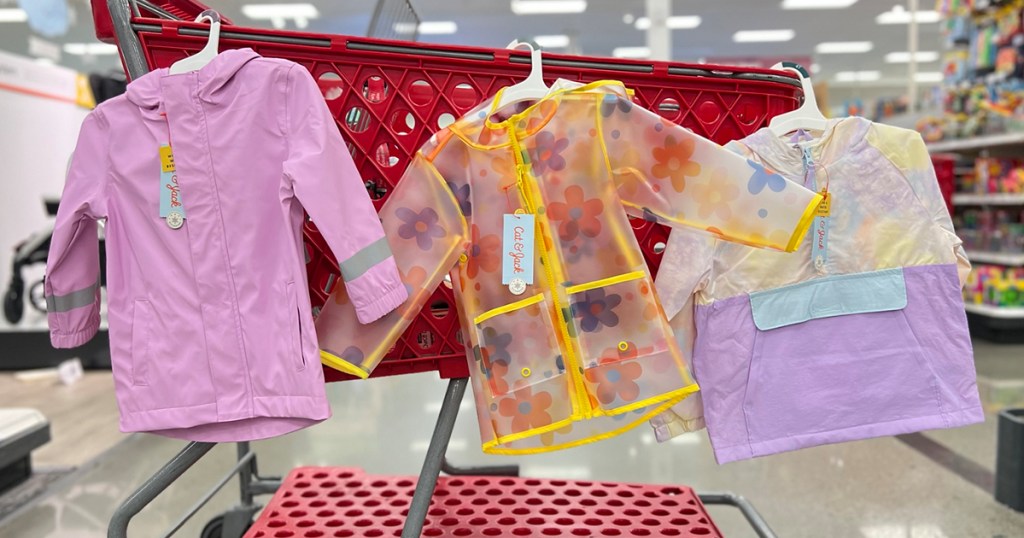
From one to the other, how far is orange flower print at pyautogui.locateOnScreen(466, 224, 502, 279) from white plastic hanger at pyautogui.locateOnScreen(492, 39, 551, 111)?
0.76ft

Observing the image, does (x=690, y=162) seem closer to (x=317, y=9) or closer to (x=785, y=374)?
(x=785, y=374)

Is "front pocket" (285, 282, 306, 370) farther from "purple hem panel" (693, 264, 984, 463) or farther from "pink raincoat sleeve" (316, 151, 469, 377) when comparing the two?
"purple hem panel" (693, 264, 984, 463)

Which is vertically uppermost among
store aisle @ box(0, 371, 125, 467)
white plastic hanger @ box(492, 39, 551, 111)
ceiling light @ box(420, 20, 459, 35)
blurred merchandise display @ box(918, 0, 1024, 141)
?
ceiling light @ box(420, 20, 459, 35)

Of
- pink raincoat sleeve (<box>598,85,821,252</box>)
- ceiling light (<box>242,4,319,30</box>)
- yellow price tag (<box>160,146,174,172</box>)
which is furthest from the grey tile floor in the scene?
ceiling light (<box>242,4,319,30</box>)

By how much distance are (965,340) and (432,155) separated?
3.62 ft

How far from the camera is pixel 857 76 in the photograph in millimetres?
16359

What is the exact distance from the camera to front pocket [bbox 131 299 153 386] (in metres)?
1.18

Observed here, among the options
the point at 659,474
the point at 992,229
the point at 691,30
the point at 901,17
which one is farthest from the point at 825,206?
the point at 901,17

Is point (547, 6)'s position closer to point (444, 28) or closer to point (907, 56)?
point (444, 28)

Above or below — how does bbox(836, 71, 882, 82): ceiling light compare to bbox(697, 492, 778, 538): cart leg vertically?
above

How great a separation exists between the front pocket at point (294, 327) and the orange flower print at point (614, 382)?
0.49 metres

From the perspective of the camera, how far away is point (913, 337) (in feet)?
4.61

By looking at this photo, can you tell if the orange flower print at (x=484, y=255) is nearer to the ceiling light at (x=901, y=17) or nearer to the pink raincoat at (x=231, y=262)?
the pink raincoat at (x=231, y=262)

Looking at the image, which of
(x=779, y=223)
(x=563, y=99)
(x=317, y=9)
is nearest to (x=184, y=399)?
(x=563, y=99)
